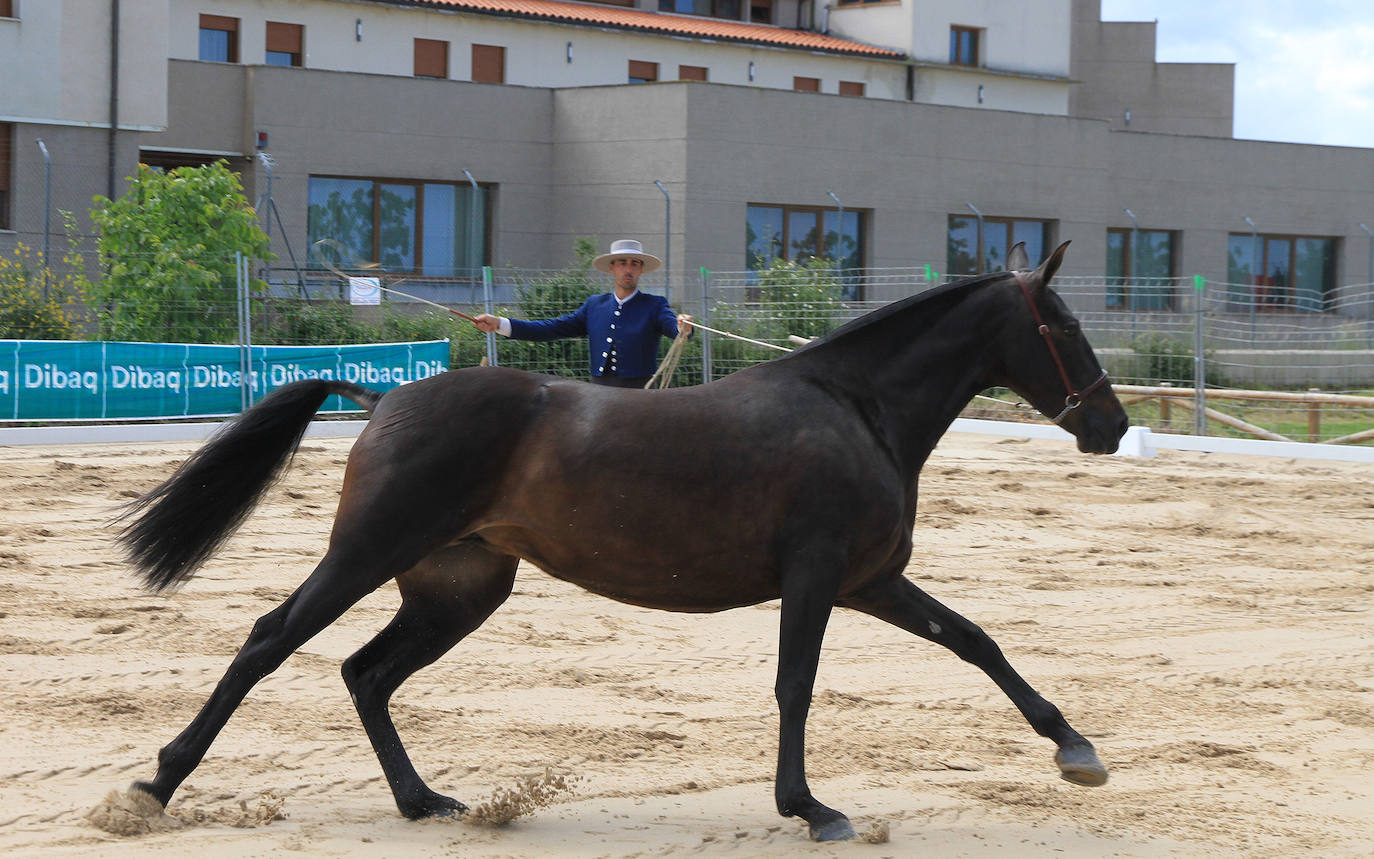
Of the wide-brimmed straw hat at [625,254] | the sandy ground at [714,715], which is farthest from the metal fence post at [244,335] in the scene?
the wide-brimmed straw hat at [625,254]

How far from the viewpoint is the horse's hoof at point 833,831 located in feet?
14.4

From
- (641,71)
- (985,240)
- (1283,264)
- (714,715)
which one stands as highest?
(641,71)

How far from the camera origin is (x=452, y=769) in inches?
200

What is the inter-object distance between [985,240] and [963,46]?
8.01 metres

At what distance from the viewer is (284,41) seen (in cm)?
2978

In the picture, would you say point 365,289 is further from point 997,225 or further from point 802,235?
point 997,225

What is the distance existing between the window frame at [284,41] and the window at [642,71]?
712 centimetres

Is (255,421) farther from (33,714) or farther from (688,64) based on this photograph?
(688,64)

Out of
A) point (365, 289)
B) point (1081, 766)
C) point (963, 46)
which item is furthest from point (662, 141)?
point (1081, 766)

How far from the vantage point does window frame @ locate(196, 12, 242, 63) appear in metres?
29.2

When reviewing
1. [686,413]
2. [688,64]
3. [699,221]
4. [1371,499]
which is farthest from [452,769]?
[688,64]

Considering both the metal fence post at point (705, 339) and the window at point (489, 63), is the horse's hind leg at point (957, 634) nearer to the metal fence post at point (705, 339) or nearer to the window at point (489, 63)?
the metal fence post at point (705, 339)

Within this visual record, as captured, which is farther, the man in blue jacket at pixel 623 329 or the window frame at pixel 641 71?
the window frame at pixel 641 71

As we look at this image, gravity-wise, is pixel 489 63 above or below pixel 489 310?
above
